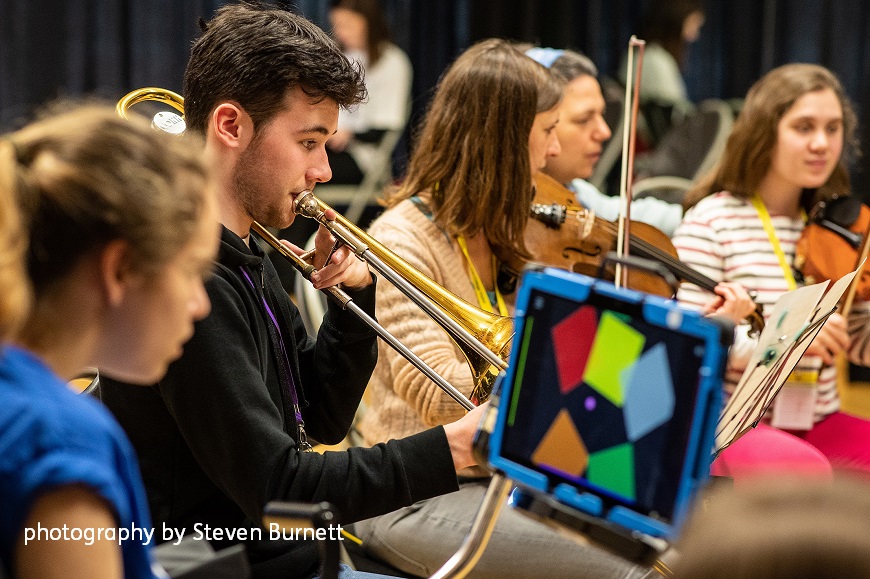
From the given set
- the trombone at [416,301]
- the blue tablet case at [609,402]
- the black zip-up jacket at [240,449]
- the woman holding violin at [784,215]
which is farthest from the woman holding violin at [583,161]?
the blue tablet case at [609,402]

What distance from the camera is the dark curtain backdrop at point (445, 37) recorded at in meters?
5.25

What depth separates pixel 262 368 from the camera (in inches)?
54.7

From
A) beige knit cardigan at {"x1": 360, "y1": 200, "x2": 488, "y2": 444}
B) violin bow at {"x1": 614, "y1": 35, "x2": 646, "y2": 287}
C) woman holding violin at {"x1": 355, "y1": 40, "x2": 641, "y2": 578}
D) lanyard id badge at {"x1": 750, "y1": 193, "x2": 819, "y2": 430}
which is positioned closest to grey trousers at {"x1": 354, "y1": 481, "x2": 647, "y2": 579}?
woman holding violin at {"x1": 355, "y1": 40, "x2": 641, "y2": 578}

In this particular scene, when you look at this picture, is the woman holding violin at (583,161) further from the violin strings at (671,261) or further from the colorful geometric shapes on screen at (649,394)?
the colorful geometric shapes on screen at (649,394)

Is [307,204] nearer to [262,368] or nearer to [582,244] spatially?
[262,368]

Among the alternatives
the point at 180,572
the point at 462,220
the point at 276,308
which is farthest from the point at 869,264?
the point at 180,572

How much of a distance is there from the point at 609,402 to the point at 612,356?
4 centimetres

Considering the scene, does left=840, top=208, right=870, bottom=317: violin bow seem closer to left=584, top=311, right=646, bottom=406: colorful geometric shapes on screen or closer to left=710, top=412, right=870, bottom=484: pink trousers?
left=710, top=412, right=870, bottom=484: pink trousers

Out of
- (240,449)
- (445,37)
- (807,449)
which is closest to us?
(240,449)

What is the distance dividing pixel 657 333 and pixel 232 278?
0.66 metres

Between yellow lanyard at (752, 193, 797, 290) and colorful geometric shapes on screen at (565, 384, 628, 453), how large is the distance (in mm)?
1646

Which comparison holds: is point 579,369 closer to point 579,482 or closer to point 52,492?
point 579,482

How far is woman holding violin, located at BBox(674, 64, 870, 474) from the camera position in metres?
2.43

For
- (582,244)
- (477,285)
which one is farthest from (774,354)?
(582,244)
